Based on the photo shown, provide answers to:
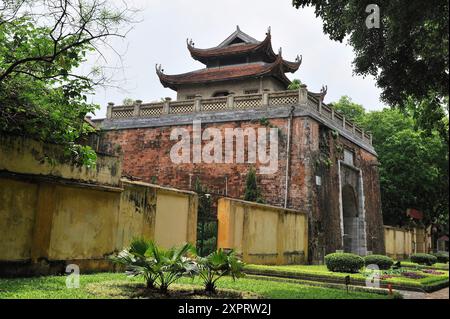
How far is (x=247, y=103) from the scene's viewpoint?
20.5m

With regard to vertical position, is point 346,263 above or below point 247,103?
below

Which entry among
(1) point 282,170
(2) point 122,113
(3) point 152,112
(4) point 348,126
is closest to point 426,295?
(1) point 282,170

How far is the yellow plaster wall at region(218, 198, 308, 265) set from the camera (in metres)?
13.9

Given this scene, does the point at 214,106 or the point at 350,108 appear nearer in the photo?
the point at 214,106

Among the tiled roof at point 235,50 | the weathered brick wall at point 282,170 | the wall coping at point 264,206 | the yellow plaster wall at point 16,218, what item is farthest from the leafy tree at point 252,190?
the yellow plaster wall at point 16,218

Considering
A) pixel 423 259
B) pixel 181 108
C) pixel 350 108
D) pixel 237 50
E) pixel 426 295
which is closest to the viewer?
pixel 426 295

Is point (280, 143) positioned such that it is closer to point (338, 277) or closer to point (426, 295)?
point (338, 277)

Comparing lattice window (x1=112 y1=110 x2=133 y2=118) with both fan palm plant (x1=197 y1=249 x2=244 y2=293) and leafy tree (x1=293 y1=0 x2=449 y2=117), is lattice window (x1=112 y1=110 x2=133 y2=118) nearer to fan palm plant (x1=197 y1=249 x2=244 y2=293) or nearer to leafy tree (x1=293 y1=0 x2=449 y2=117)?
leafy tree (x1=293 y1=0 x2=449 y2=117)

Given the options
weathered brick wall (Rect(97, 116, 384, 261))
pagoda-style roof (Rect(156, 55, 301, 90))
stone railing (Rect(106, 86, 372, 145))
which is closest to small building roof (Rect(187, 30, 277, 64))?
pagoda-style roof (Rect(156, 55, 301, 90))

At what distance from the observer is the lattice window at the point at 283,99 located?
19.6 m

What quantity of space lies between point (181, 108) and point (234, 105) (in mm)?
2718

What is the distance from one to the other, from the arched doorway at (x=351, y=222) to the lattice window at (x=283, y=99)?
24.1 ft

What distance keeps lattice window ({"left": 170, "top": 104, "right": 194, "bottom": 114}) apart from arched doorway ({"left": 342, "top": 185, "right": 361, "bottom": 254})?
9496mm
